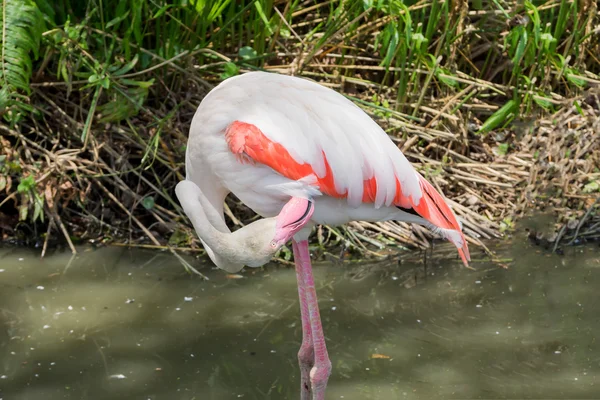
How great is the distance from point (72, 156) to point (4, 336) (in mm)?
1316

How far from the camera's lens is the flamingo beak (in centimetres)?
263

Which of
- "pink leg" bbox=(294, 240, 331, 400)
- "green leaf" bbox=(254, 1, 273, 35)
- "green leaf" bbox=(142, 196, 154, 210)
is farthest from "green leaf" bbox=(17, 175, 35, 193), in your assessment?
"pink leg" bbox=(294, 240, 331, 400)

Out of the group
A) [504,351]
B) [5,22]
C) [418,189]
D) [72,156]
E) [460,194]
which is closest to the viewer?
[418,189]

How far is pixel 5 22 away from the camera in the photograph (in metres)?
3.96

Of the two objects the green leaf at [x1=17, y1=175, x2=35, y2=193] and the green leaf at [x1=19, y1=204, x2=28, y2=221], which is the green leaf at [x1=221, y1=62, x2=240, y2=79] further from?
the green leaf at [x1=19, y1=204, x2=28, y2=221]

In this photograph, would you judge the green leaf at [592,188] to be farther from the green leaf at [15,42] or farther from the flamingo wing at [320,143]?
the green leaf at [15,42]

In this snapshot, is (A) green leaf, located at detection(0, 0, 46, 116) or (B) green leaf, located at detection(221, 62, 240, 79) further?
(B) green leaf, located at detection(221, 62, 240, 79)

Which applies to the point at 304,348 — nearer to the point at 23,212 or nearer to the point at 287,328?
the point at 287,328

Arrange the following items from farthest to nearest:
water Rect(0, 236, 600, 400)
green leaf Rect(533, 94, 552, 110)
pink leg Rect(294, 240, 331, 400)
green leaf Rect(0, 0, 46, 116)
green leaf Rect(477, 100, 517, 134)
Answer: green leaf Rect(533, 94, 552, 110)
green leaf Rect(477, 100, 517, 134)
green leaf Rect(0, 0, 46, 116)
water Rect(0, 236, 600, 400)
pink leg Rect(294, 240, 331, 400)

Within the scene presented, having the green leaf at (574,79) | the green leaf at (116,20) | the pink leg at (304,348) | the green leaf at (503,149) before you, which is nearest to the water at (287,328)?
the pink leg at (304,348)

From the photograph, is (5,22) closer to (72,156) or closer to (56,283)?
(72,156)

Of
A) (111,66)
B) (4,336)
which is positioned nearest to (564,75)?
(111,66)

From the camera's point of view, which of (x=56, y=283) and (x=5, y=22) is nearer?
(x=5, y=22)

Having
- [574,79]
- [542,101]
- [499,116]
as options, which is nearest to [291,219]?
[499,116]
